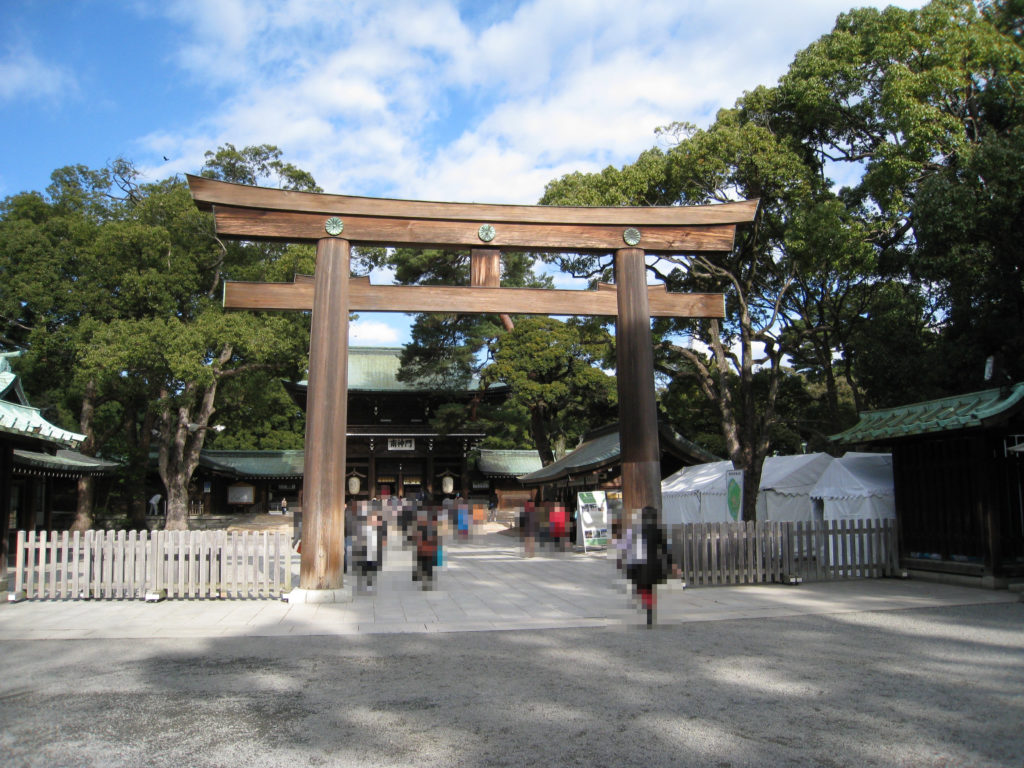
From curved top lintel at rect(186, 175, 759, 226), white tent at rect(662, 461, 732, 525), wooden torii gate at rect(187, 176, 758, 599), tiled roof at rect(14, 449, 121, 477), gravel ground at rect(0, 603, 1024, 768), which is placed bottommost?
gravel ground at rect(0, 603, 1024, 768)

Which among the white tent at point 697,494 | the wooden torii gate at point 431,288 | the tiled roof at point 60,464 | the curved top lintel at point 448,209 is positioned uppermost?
the curved top lintel at point 448,209

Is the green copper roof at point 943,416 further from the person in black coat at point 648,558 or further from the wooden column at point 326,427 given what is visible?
the wooden column at point 326,427

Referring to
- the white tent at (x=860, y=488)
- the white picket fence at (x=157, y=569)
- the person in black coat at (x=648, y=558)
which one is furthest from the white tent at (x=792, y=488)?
the white picket fence at (x=157, y=569)

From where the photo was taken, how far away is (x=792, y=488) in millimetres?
17344

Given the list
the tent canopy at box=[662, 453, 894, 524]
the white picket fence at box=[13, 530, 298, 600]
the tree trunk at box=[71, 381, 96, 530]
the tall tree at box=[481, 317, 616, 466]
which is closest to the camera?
the white picket fence at box=[13, 530, 298, 600]

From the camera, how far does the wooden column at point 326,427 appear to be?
396 inches

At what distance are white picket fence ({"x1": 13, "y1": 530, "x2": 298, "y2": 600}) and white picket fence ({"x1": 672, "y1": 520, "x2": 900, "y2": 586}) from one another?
609 centimetres

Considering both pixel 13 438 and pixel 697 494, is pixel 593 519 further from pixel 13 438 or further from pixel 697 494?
pixel 13 438

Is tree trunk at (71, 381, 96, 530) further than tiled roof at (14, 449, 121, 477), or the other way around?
tree trunk at (71, 381, 96, 530)

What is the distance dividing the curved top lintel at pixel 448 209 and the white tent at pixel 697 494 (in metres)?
8.06

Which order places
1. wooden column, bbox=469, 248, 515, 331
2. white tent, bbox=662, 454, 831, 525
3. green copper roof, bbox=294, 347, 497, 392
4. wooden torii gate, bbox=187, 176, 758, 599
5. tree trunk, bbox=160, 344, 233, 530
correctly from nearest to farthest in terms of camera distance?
wooden torii gate, bbox=187, 176, 758, 599, wooden column, bbox=469, 248, 515, 331, white tent, bbox=662, 454, 831, 525, tree trunk, bbox=160, 344, 233, 530, green copper roof, bbox=294, 347, 497, 392

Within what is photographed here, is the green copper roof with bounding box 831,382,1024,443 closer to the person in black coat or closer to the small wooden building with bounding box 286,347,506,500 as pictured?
the person in black coat

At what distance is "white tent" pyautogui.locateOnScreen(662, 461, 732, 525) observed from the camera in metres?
18.6

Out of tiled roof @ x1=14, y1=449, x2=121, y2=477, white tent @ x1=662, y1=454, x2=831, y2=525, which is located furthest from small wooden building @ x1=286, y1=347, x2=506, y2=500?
white tent @ x1=662, y1=454, x2=831, y2=525
